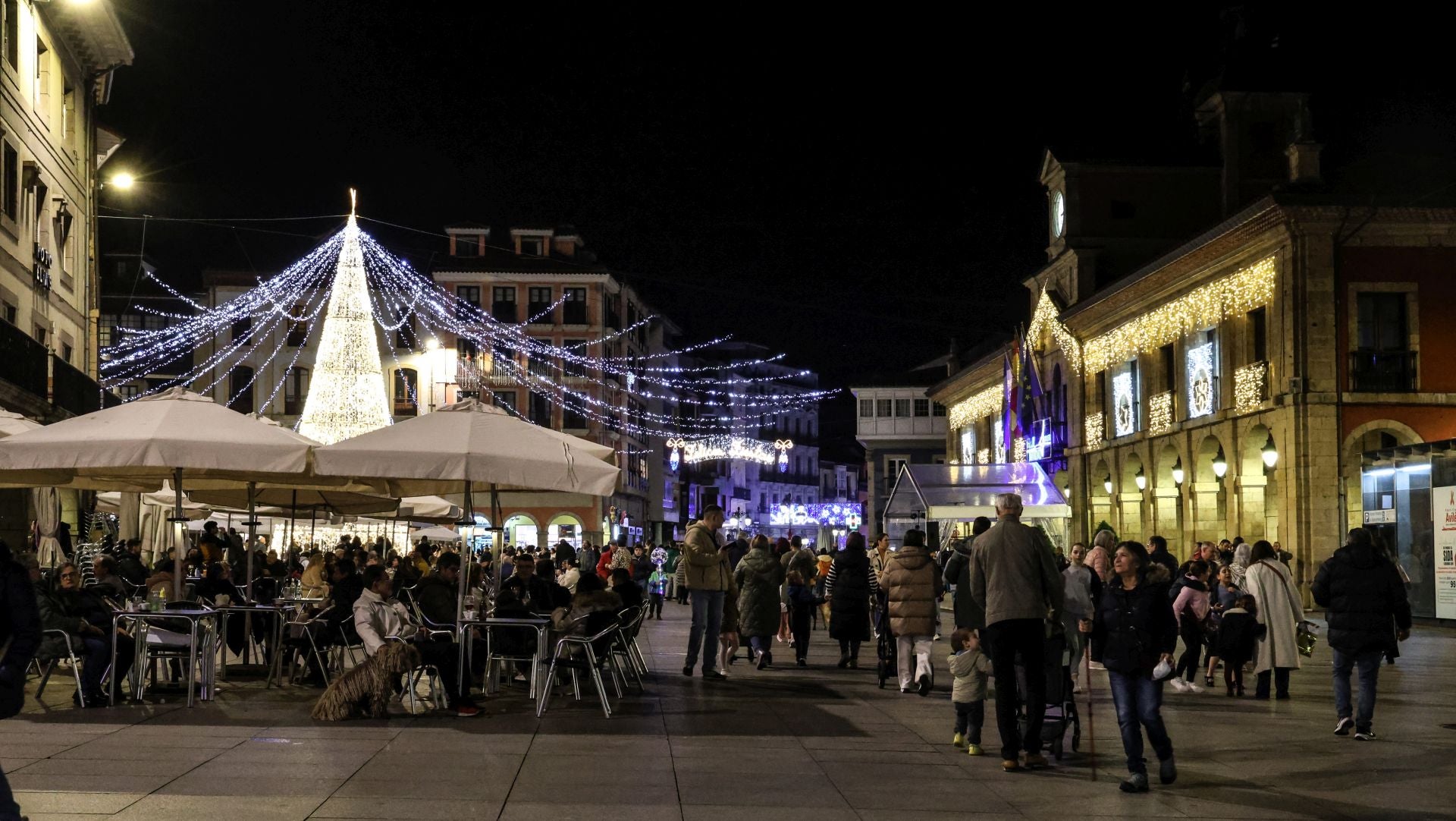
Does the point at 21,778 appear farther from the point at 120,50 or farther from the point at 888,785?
the point at 120,50

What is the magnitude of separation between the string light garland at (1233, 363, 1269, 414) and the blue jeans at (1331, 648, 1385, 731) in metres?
21.7

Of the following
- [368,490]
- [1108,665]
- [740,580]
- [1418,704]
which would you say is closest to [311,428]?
→ [368,490]

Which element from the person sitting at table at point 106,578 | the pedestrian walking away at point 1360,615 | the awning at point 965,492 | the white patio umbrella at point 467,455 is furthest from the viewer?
the awning at point 965,492

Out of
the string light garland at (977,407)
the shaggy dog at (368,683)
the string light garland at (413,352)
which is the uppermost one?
the string light garland at (413,352)

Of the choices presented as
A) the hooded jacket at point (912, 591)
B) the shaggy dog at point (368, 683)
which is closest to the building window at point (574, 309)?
the hooded jacket at point (912, 591)

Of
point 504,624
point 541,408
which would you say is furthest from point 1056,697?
point 541,408

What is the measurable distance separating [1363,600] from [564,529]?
224 feet

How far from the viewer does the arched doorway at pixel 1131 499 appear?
142 feet

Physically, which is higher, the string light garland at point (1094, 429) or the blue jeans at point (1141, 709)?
the string light garland at point (1094, 429)

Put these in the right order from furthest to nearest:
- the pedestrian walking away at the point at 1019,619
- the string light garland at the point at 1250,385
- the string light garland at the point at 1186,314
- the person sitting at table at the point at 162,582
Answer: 1. the string light garland at the point at 1186,314
2. the string light garland at the point at 1250,385
3. the person sitting at table at the point at 162,582
4. the pedestrian walking away at the point at 1019,619

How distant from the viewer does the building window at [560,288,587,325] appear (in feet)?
264

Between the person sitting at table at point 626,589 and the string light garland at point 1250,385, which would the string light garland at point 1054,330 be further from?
the person sitting at table at point 626,589

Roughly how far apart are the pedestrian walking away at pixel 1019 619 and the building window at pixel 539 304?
231 feet

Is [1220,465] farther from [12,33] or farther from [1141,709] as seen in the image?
[1141,709]
